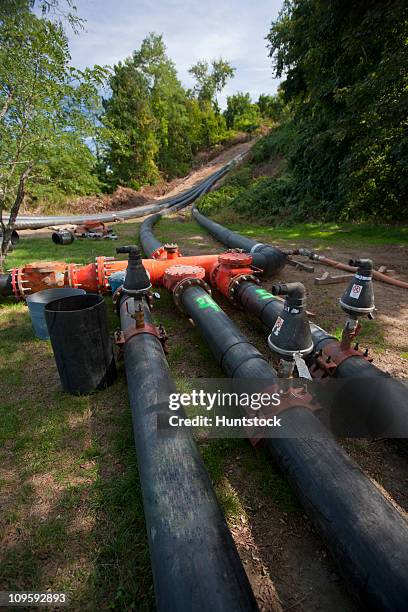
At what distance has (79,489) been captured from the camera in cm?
210

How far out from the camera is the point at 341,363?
2689 mm

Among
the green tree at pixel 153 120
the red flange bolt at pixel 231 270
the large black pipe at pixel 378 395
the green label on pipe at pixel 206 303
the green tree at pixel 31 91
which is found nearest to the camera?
the large black pipe at pixel 378 395

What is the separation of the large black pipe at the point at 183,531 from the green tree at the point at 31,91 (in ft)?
20.4

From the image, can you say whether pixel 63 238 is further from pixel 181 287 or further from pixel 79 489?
pixel 79 489

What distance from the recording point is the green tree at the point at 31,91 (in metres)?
5.81

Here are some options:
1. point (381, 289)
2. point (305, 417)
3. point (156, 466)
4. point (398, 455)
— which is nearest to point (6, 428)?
point (156, 466)

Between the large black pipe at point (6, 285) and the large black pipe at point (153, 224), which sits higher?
the large black pipe at point (153, 224)

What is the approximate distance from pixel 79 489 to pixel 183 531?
1068 millimetres

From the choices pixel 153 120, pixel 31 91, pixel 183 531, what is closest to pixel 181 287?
pixel 183 531

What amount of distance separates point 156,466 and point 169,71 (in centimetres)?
4928

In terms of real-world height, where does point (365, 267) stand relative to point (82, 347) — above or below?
above

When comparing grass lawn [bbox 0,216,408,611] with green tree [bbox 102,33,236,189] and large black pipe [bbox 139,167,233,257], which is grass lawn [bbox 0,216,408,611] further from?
green tree [bbox 102,33,236,189]

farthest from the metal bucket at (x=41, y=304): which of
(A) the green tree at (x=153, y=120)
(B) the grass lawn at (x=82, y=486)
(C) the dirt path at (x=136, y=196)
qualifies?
(A) the green tree at (x=153, y=120)

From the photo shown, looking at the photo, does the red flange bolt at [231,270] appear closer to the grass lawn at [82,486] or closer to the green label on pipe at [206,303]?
the green label on pipe at [206,303]
